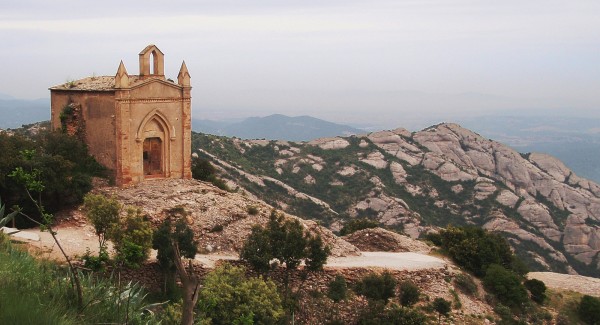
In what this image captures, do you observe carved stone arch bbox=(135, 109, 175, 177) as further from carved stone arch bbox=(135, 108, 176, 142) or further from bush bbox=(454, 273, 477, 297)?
bush bbox=(454, 273, 477, 297)

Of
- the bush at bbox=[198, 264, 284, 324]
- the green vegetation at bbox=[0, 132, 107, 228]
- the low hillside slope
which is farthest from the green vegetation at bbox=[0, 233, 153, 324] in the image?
the low hillside slope

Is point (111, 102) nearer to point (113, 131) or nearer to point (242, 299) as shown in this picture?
point (113, 131)

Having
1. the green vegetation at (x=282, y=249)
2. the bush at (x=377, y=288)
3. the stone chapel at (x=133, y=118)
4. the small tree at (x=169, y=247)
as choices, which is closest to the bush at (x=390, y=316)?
the bush at (x=377, y=288)

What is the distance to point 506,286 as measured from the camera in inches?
1150

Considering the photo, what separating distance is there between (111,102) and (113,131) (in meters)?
1.28

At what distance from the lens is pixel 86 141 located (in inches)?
1143

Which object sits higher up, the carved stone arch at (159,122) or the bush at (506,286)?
the carved stone arch at (159,122)

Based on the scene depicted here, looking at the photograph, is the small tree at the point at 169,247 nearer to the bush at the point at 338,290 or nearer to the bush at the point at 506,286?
the bush at the point at 338,290

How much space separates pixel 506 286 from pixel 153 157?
1782 centimetres

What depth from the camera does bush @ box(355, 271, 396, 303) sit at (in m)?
24.5

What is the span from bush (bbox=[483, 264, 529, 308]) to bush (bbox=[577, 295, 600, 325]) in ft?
8.91

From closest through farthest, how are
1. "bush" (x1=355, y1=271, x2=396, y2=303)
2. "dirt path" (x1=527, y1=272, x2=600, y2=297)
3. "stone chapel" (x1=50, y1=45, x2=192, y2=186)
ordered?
"bush" (x1=355, y1=271, x2=396, y2=303)
"stone chapel" (x1=50, y1=45, x2=192, y2=186)
"dirt path" (x1=527, y1=272, x2=600, y2=297)

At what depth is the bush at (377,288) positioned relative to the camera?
80.2 ft

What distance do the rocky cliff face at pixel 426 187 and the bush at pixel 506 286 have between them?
2994 cm
